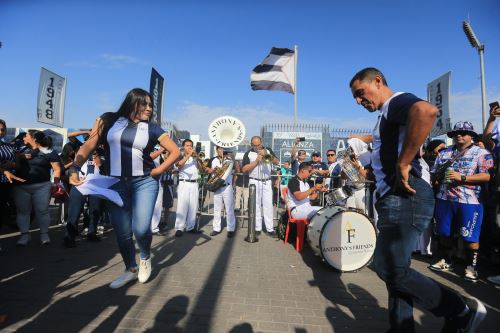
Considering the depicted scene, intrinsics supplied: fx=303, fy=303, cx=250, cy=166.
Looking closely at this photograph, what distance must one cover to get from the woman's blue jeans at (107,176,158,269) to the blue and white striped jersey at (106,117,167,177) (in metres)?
0.10

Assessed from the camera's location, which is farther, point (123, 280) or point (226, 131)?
point (226, 131)

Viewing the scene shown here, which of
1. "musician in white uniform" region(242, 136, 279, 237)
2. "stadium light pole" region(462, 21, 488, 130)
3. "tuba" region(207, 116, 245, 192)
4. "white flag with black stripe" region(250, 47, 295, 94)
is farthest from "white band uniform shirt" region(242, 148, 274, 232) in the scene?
"stadium light pole" region(462, 21, 488, 130)

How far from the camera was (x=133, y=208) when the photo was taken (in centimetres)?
339

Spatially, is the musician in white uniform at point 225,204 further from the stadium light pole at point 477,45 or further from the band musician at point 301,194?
the stadium light pole at point 477,45

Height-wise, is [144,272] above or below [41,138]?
below

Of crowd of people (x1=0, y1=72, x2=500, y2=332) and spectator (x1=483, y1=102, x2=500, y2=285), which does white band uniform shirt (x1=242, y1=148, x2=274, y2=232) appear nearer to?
crowd of people (x1=0, y1=72, x2=500, y2=332)

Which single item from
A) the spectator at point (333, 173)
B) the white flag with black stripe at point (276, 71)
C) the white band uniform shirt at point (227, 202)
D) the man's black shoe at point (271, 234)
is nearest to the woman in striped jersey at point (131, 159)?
the white band uniform shirt at point (227, 202)

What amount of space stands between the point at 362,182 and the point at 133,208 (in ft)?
10.9

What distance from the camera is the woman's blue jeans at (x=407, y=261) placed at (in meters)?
2.04

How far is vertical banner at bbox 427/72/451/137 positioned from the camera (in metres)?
11.2

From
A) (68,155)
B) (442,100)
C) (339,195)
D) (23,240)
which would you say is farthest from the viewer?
(442,100)

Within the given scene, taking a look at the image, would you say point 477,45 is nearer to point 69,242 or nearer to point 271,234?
point 271,234

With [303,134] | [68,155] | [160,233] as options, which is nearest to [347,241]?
[160,233]

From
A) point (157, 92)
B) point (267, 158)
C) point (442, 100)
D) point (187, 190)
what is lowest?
point (187, 190)
